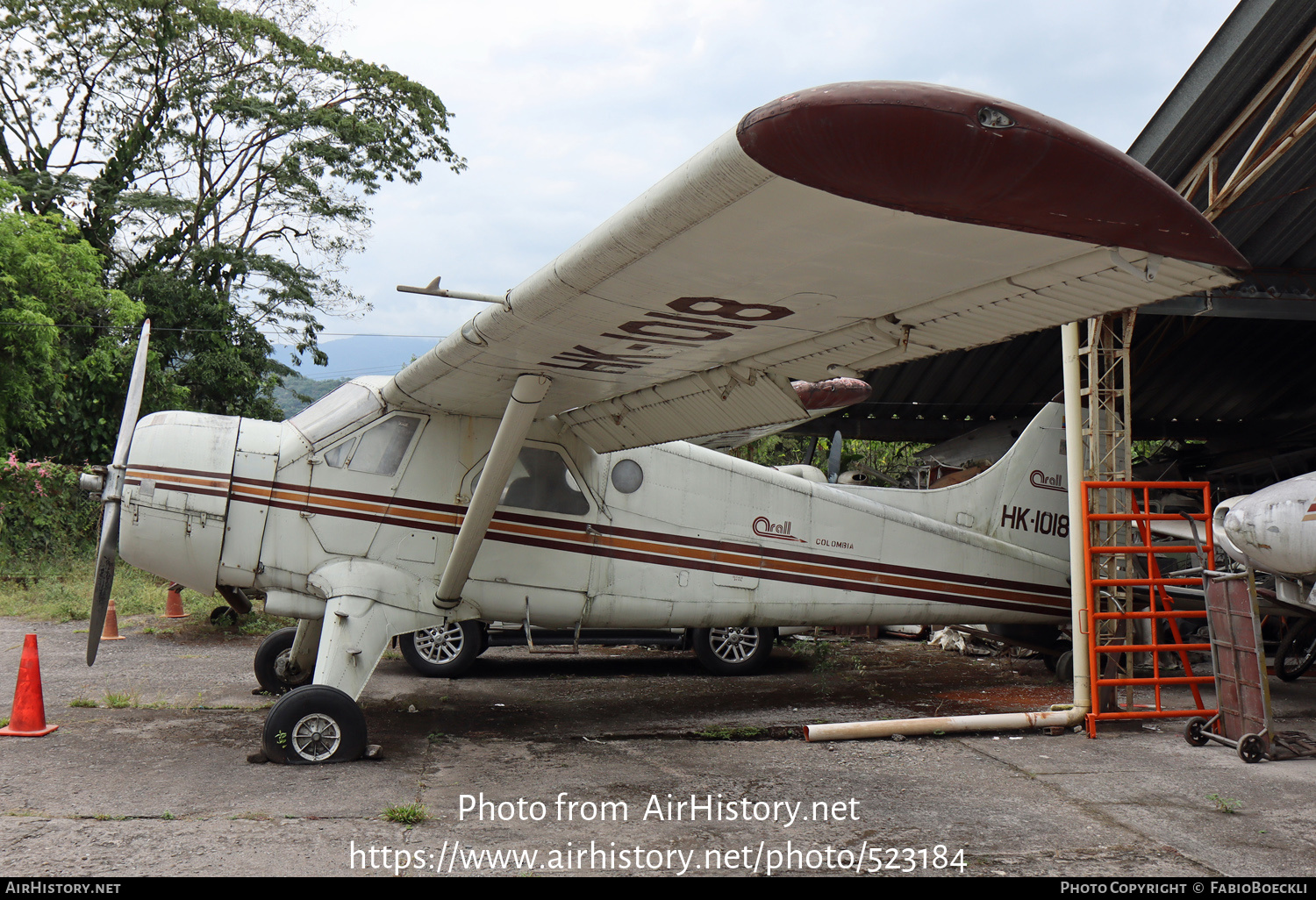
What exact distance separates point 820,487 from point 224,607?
8.30 meters

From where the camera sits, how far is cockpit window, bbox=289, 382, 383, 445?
21.3 ft

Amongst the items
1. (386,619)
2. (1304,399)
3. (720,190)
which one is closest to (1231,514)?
(720,190)

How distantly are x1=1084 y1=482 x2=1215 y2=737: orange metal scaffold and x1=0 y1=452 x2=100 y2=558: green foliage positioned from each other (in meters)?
15.7

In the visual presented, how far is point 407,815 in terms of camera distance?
14.5 ft

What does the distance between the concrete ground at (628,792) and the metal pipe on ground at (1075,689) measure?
0.33 feet

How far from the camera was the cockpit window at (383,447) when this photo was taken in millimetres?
6500

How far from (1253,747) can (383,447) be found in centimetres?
621

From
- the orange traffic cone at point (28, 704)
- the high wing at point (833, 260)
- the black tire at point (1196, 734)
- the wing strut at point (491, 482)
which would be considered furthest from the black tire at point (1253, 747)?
the orange traffic cone at point (28, 704)

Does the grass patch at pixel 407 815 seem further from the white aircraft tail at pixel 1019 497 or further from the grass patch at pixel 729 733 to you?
the white aircraft tail at pixel 1019 497

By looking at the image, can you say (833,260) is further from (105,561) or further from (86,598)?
(86,598)

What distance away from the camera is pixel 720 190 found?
3.03 metres

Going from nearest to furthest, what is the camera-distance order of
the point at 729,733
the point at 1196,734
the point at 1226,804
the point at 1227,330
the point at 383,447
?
1. the point at 1226,804
2. the point at 1196,734
3. the point at 383,447
4. the point at 729,733
5. the point at 1227,330

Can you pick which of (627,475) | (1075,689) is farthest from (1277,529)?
(627,475)

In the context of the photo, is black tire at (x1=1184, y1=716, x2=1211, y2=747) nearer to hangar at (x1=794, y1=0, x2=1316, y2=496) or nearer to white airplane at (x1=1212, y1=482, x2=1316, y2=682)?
white airplane at (x1=1212, y1=482, x2=1316, y2=682)
